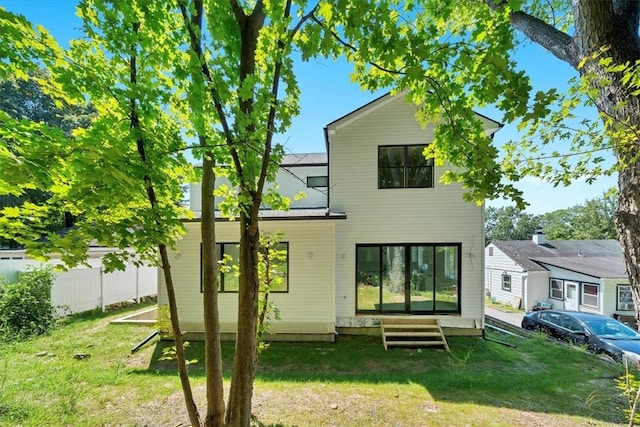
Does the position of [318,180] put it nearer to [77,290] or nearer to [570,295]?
[77,290]

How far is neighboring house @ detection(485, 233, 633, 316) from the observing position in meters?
16.5

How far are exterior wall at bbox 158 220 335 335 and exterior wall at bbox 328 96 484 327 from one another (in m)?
0.58

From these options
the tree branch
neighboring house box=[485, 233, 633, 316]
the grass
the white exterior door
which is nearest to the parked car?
the grass

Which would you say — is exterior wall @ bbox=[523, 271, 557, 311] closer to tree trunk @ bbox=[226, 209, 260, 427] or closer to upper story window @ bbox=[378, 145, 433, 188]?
upper story window @ bbox=[378, 145, 433, 188]

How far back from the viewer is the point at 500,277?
23594 millimetres

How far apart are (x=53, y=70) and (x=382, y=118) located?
8.05 m

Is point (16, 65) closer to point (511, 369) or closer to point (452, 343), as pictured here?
point (511, 369)

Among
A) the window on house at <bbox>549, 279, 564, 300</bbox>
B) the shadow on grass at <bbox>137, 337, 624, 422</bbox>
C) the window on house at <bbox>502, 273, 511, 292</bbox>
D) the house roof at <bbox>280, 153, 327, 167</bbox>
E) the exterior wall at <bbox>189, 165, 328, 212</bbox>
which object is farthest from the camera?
the window on house at <bbox>502, 273, 511, 292</bbox>

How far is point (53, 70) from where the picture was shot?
1.92 meters

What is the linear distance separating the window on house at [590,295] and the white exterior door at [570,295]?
44 centimetres

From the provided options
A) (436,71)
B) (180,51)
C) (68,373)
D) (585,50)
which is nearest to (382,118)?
(585,50)

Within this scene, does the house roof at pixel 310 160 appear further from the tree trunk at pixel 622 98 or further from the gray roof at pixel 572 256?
the gray roof at pixel 572 256

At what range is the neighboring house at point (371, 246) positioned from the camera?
27.0ft

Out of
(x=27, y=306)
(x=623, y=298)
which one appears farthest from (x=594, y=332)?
(x=27, y=306)
